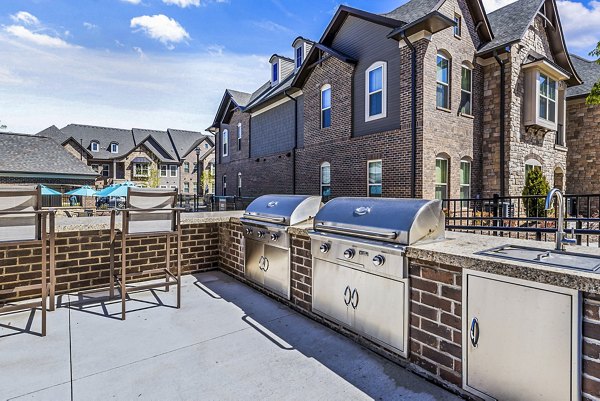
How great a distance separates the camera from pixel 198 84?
13.2 metres

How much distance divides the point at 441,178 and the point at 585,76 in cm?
1151

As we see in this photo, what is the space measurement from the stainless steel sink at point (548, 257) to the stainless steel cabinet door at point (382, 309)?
28.4 inches

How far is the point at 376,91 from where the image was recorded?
1049 cm

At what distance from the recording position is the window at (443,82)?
383 inches

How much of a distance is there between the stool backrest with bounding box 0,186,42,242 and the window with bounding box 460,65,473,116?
11.1m

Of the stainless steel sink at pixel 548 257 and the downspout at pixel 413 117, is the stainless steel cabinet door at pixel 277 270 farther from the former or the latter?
the downspout at pixel 413 117

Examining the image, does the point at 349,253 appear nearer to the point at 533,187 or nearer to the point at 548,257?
Result: the point at 548,257

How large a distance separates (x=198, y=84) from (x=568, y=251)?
13664mm

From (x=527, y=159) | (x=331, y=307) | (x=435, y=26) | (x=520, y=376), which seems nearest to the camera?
(x=520, y=376)

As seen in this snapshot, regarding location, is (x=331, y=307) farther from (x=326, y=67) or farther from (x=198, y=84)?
(x=198, y=84)

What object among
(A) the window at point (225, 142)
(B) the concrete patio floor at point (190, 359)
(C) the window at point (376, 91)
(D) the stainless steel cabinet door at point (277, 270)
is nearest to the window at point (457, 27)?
(C) the window at point (376, 91)

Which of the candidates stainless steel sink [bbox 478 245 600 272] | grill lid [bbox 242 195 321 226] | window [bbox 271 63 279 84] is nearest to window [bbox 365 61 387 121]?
grill lid [bbox 242 195 321 226]

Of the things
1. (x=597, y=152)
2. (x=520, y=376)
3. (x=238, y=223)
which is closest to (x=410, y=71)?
(x=238, y=223)

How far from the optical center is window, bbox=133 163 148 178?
38.1 metres
